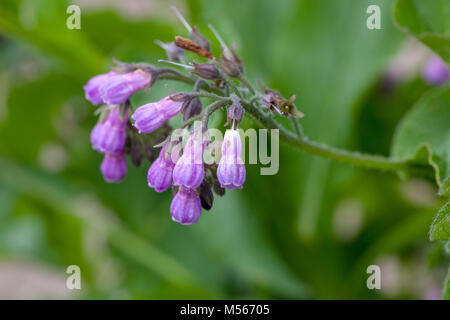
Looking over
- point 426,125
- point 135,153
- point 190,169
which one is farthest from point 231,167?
point 426,125

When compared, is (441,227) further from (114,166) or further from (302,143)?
(114,166)

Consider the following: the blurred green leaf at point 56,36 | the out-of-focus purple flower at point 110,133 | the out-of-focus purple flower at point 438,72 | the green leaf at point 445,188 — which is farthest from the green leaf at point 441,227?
the blurred green leaf at point 56,36

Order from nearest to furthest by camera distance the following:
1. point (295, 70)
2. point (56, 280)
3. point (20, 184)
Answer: point (295, 70), point (20, 184), point (56, 280)

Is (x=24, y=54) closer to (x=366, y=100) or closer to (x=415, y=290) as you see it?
(x=366, y=100)

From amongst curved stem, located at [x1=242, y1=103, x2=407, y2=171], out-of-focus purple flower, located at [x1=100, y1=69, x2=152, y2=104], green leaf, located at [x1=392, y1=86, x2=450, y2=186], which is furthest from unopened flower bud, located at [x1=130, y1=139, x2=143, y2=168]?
green leaf, located at [x1=392, y1=86, x2=450, y2=186]

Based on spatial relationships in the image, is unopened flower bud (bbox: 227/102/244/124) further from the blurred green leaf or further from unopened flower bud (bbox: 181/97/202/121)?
the blurred green leaf
